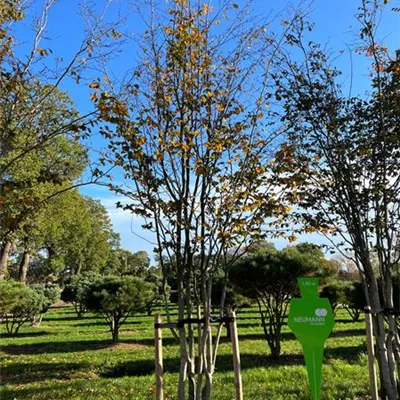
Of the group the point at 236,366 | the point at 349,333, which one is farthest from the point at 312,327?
the point at 349,333

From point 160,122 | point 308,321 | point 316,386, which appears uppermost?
point 160,122

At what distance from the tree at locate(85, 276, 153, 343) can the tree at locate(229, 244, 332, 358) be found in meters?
4.98

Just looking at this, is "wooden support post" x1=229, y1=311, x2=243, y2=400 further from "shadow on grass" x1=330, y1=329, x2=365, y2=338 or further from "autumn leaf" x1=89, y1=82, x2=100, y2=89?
"shadow on grass" x1=330, y1=329, x2=365, y2=338

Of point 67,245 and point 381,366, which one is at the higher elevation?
point 67,245

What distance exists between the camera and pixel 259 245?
403 centimetres

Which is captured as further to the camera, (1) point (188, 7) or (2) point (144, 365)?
(2) point (144, 365)

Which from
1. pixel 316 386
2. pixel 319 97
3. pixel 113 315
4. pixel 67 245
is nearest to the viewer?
pixel 316 386

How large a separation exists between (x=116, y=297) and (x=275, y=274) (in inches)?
242

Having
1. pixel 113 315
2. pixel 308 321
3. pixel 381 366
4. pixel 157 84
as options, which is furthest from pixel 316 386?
pixel 113 315

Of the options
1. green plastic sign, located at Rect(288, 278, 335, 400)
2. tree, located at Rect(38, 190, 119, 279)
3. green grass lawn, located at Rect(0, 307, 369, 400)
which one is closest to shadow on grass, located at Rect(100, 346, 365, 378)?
green grass lawn, located at Rect(0, 307, 369, 400)

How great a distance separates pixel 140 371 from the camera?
27.3 ft

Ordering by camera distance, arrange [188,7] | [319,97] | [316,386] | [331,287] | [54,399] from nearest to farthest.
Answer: [316,386] → [188,7] → [319,97] → [54,399] → [331,287]

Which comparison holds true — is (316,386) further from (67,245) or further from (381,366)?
(67,245)

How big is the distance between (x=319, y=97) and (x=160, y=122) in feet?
6.93
